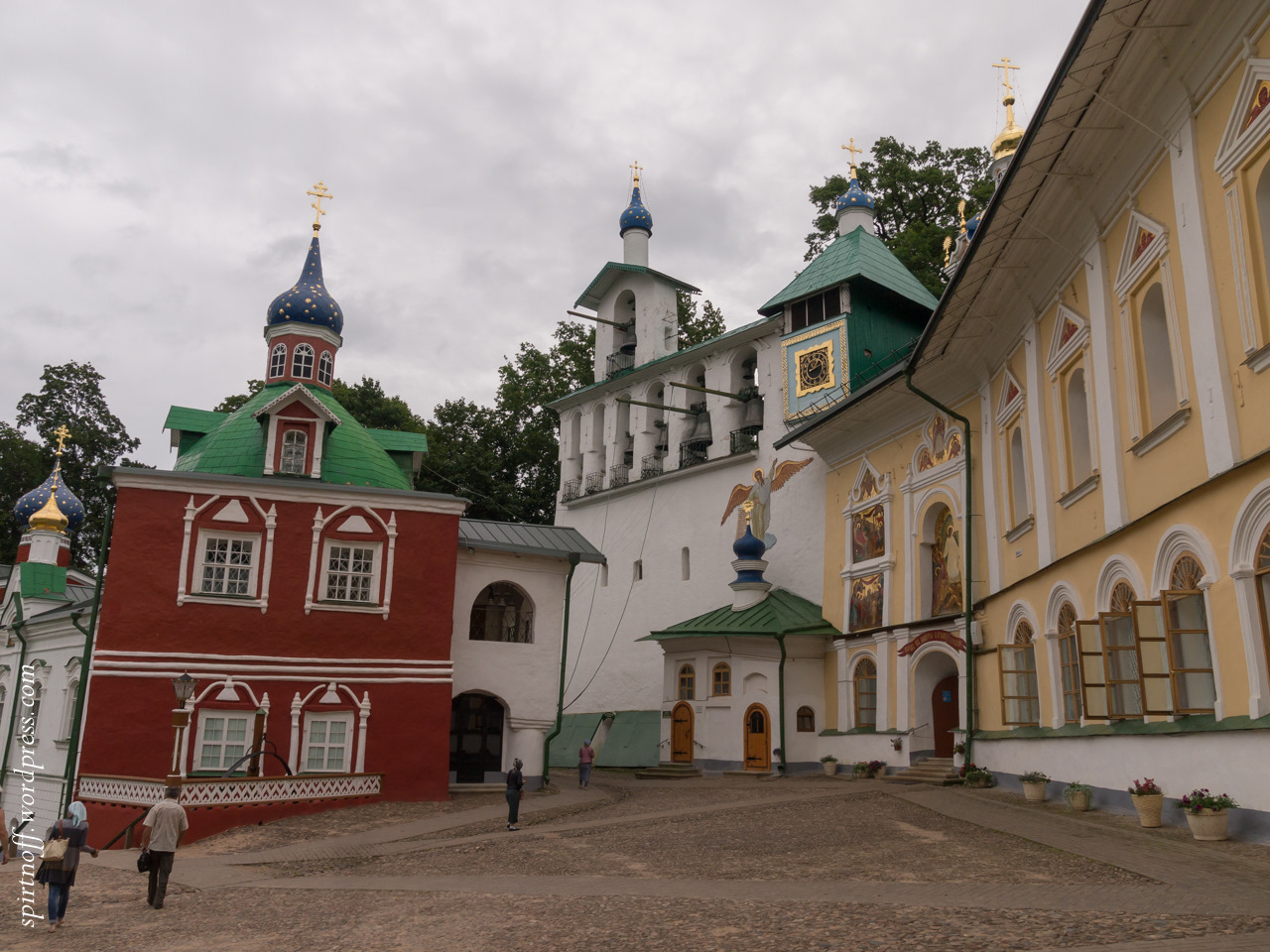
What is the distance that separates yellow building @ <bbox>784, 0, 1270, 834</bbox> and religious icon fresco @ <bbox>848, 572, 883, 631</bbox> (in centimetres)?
241

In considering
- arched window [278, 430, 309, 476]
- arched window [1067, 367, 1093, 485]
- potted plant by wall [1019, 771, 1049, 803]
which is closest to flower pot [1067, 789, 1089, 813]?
potted plant by wall [1019, 771, 1049, 803]

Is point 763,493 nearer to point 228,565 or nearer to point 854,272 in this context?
point 854,272

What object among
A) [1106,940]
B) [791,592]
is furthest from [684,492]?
[1106,940]

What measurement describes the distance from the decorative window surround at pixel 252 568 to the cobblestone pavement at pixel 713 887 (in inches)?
205

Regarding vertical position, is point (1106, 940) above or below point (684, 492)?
below

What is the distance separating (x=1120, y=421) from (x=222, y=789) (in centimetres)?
1583

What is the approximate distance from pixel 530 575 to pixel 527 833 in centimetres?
920

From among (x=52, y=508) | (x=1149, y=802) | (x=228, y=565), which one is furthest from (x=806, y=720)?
(x=52, y=508)

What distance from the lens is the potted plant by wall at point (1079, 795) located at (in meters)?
14.5

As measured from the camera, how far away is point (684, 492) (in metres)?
34.2

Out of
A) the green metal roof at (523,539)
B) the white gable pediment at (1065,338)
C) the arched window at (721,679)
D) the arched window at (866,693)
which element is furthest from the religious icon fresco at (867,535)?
the white gable pediment at (1065,338)

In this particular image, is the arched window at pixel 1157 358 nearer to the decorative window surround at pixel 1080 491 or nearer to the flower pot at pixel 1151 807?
the decorative window surround at pixel 1080 491

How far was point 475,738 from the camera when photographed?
2439cm

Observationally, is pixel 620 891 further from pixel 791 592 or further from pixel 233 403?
pixel 233 403
